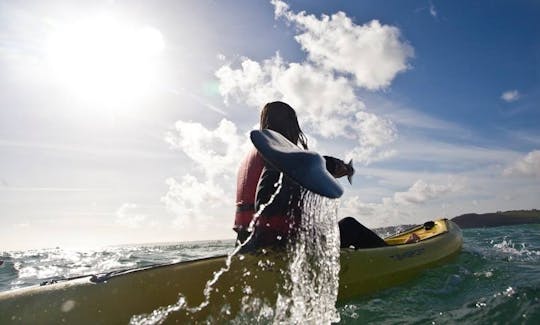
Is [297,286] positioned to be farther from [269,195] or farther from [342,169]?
[342,169]

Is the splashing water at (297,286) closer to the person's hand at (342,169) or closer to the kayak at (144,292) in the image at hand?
the kayak at (144,292)

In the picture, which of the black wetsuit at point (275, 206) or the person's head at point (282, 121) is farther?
the person's head at point (282, 121)

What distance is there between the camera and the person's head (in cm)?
443

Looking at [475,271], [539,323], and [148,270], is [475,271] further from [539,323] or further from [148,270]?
[148,270]

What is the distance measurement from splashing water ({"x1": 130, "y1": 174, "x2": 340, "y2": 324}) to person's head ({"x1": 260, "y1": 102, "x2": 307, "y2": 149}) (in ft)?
3.21

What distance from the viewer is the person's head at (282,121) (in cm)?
443

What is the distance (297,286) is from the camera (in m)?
3.84

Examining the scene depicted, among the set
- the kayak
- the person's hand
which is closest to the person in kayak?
the kayak

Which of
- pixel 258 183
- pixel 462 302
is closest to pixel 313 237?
pixel 258 183

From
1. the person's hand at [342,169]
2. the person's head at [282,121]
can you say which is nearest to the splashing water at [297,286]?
the person's head at [282,121]

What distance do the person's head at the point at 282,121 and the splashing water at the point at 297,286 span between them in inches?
38.5

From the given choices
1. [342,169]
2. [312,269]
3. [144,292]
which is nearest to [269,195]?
[312,269]

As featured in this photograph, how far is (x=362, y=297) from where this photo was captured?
4.74 meters

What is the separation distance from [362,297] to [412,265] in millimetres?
1583
